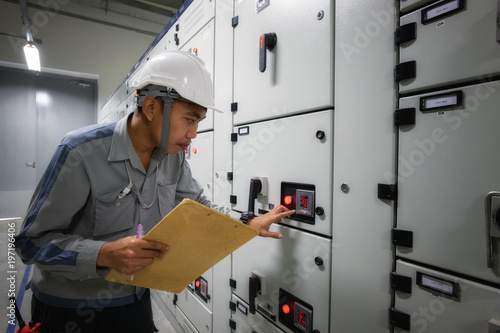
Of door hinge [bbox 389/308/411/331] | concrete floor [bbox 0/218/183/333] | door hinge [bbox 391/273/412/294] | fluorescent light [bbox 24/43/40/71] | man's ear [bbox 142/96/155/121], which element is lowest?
concrete floor [bbox 0/218/183/333]

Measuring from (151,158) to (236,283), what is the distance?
0.98 metres

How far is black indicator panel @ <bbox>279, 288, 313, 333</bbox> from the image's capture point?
1166 mm

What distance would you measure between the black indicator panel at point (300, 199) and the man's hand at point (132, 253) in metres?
0.64

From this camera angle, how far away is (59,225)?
37.3 inches

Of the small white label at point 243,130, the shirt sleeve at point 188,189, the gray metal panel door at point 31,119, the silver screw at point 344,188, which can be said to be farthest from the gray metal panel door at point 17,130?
the silver screw at point 344,188

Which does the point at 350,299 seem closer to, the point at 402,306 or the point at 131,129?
the point at 402,306

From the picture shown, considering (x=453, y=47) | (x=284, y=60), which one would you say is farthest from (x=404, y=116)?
(x=284, y=60)

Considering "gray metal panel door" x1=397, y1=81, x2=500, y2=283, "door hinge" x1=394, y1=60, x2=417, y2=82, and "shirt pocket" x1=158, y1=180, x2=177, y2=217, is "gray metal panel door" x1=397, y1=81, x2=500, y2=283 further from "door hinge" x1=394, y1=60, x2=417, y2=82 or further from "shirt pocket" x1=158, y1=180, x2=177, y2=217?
"shirt pocket" x1=158, y1=180, x2=177, y2=217

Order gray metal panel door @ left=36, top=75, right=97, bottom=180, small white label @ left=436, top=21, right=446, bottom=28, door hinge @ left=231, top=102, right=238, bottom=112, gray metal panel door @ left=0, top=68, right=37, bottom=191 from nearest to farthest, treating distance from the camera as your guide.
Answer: small white label @ left=436, top=21, right=446, bottom=28 → door hinge @ left=231, top=102, right=238, bottom=112 → gray metal panel door @ left=0, top=68, right=37, bottom=191 → gray metal panel door @ left=36, top=75, right=97, bottom=180

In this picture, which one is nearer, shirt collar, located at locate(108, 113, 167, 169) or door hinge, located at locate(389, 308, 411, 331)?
door hinge, located at locate(389, 308, 411, 331)

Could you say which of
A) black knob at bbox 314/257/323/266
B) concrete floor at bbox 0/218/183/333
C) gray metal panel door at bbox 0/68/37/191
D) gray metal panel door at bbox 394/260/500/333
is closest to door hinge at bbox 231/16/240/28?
black knob at bbox 314/257/323/266

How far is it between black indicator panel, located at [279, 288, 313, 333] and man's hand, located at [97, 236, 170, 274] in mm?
744

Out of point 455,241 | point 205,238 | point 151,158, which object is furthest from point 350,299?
point 151,158

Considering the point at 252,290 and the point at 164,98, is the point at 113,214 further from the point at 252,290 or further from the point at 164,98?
the point at 252,290
